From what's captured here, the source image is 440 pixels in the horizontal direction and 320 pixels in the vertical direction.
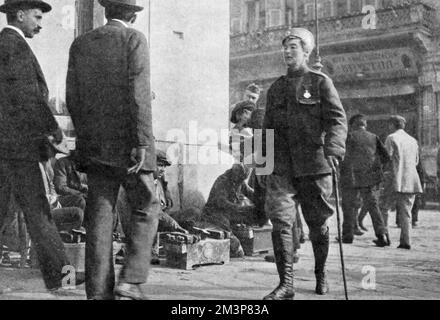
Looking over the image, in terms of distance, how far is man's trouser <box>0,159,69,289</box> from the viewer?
13.7ft

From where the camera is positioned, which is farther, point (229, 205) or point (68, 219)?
point (229, 205)

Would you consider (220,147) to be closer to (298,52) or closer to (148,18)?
(148,18)

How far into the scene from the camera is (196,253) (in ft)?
18.7

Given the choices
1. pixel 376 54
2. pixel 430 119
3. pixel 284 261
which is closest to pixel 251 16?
pixel 376 54

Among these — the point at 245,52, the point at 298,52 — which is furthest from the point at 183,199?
the point at 245,52

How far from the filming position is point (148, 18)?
718 centimetres

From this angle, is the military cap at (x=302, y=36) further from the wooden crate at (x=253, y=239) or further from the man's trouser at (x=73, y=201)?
the wooden crate at (x=253, y=239)

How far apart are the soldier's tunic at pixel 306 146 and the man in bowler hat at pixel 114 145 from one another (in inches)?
42.6

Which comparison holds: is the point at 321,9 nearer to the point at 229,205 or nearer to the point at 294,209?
the point at 229,205

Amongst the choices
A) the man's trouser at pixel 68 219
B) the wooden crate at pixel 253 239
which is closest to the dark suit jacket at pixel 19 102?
the man's trouser at pixel 68 219

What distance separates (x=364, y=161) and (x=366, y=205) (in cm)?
60

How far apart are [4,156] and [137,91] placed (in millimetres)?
1146

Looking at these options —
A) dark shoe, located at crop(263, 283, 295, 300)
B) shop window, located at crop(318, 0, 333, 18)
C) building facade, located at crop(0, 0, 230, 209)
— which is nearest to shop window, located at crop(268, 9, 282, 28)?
shop window, located at crop(318, 0, 333, 18)

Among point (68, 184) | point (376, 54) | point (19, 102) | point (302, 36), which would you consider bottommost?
point (68, 184)
